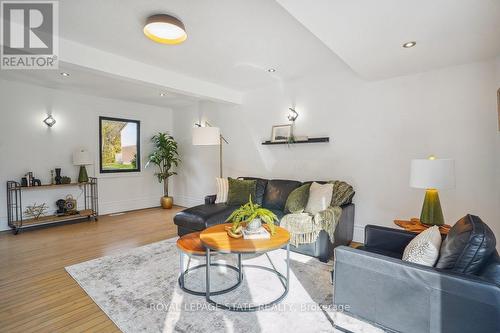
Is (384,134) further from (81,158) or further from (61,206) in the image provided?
(61,206)

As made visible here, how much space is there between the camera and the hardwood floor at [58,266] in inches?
78.0

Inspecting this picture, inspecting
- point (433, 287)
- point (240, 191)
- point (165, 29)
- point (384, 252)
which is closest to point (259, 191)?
point (240, 191)

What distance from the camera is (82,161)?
498 cm

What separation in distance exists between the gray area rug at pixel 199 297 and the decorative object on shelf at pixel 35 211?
8.84ft

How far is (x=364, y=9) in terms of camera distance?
1886 millimetres

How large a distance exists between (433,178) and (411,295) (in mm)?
1247

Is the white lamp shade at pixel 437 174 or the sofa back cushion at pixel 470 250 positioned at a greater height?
the white lamp shade at pixel 437 174

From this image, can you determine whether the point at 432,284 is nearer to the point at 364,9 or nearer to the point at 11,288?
the point at 364,9

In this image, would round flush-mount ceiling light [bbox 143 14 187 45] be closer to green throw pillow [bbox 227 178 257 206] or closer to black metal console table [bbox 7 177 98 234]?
green throw pillow [bbox 227 178 257 206]

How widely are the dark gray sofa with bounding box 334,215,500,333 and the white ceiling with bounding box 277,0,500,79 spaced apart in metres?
1.55

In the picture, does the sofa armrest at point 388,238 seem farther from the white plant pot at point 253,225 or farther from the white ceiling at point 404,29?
the white ceiling at point 404,29

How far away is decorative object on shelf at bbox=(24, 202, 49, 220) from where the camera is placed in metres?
4.68

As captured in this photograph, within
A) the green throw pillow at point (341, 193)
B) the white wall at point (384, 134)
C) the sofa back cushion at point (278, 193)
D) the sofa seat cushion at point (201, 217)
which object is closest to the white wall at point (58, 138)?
the white wall at point (384, 134)

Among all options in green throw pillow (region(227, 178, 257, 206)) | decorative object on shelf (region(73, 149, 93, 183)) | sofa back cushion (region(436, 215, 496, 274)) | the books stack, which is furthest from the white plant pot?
decorative object on shelf (region(73, 149, 93, 183))
